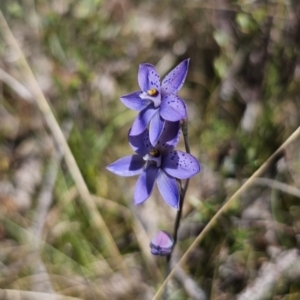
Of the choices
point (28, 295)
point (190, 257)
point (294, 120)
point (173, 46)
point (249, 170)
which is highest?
point (173, 46)

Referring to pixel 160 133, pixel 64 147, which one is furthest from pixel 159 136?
pixel 64 147

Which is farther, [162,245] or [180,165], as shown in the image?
[162,245]

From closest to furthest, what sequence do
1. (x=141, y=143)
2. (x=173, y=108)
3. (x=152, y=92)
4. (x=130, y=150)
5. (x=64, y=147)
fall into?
(x=173, y=108)
(x=152, y=92)
(x=141, y=143)
(x=64, y=147)
(x=130, y=150)

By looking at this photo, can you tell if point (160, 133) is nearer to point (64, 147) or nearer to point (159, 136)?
point (159, 136)

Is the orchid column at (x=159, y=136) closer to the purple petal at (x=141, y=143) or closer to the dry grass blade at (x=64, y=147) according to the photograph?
the purple petal at (x=141, y=143)

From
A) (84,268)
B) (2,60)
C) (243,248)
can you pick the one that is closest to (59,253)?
(84,268)

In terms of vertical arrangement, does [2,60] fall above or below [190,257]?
above

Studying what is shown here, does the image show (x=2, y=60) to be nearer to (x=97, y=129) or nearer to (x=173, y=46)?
(x=97, y=129)

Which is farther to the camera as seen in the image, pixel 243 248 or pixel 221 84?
pixel 221 84
